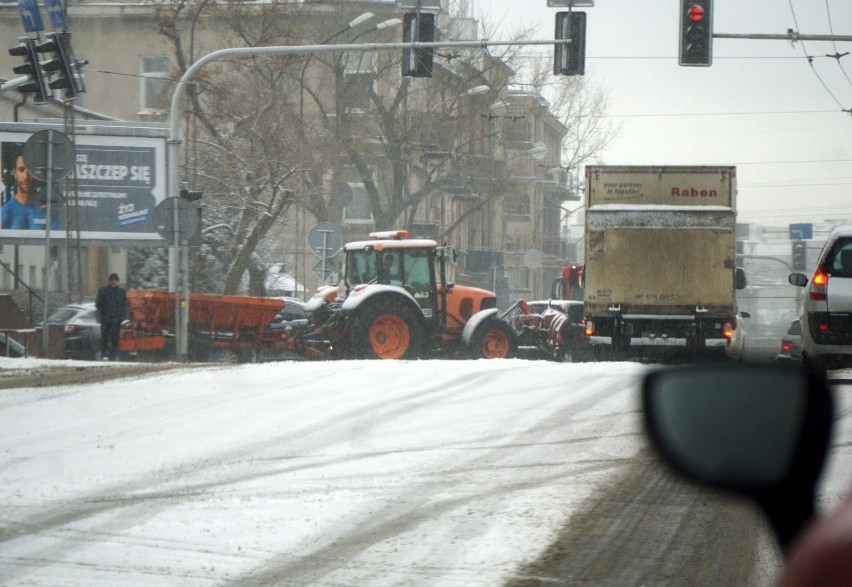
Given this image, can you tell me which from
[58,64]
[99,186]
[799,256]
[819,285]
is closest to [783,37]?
[819,285]

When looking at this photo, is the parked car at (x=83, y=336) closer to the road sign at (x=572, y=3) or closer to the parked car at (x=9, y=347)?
the parked car at (x=9, y=347)

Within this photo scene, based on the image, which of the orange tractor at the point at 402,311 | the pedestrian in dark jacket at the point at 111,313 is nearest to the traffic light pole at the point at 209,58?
the pedestrian in dark jacket at the point at 111,313

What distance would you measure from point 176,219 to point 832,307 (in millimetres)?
11144

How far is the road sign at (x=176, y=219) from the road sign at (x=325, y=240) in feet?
26.5

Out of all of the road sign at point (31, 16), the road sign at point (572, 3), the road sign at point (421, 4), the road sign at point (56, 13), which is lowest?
the road sign at point (572, 3)

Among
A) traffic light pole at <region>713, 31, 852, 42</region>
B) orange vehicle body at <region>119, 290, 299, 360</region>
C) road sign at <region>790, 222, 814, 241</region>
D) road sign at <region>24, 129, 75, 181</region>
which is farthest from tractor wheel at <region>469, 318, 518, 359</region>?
road sign at <region>790, 222, 814, 241</region>

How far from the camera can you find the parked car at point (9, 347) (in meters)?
22.9

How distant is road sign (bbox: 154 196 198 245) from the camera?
2095cm

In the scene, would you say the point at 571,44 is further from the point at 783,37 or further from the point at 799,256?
the point at 799,256

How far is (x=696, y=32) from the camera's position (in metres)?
20.2

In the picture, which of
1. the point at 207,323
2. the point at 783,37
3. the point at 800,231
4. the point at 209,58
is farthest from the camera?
the point at 800,231

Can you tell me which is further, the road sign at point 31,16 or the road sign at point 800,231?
the road sign at point 800,231

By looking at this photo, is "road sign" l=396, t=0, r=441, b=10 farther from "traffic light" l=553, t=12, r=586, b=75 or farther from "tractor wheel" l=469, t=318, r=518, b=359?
"tractor wheel" l=469, t=318, r=518, b=359

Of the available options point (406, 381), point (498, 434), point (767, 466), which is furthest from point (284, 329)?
point (767, 466)
